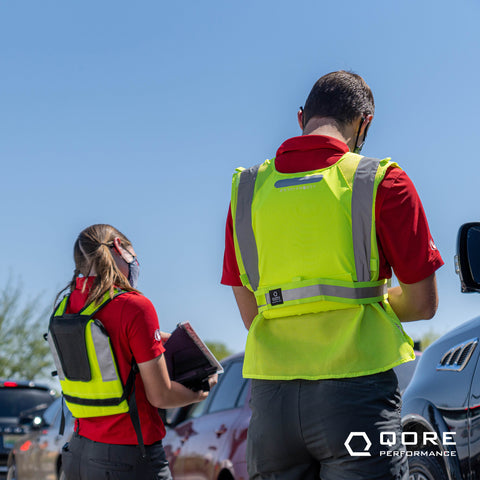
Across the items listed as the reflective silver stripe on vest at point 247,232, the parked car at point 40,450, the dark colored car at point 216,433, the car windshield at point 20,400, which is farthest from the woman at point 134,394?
the car windshield at point 20,400

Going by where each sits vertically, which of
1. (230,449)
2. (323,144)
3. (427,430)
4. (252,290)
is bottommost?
(230,449)

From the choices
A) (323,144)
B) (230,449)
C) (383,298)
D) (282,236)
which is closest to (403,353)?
(383,298)

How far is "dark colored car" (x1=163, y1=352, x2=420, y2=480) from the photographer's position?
24.0 feet

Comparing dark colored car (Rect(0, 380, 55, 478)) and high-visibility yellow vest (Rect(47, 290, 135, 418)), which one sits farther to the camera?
dark colored car (Rect(0, 380, 55, 478))

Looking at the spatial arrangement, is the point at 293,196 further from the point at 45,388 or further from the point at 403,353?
the point at 45,388

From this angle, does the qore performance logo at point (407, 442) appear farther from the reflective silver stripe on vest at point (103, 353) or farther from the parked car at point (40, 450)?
the parked car at point (40, 450)

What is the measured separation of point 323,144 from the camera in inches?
121

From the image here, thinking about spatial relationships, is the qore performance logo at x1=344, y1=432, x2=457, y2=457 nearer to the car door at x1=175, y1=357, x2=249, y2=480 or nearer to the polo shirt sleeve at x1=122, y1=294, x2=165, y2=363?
the polo shirt sleeve at x1=122, y1=294, x2=165, y2=363

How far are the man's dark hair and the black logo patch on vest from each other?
69cm

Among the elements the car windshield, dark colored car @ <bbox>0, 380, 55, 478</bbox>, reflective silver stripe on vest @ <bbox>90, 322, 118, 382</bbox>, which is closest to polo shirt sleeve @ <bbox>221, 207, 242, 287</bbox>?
→ reflective silver stripe on vest @ <bbox>90, 322, 118, 382</bbox>

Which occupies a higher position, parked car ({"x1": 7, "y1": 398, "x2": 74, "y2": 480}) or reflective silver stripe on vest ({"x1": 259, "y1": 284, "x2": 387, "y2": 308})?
reflective silver stripe on vest ({"x1": 259, "y1": 284, "x2": 387, "y2": 308})

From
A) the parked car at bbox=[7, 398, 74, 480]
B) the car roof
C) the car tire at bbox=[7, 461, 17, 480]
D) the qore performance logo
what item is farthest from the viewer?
the car roof

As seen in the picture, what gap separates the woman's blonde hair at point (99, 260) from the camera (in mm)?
4109

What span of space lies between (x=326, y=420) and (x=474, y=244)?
0.94 m
